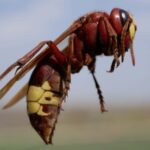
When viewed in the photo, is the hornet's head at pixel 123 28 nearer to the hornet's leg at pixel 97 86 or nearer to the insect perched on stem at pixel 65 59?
the insect perched on stem at pixel 65 59

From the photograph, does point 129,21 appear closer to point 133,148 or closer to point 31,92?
point 31,92

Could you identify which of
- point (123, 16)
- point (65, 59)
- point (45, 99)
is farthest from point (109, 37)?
point (45, 99)

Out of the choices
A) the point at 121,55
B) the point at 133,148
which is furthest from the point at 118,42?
the point at 133,148

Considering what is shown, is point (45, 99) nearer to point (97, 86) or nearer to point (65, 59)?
point (65, 59)

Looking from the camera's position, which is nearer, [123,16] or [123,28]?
[123,28]

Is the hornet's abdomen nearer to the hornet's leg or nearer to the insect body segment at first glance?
the insect body segment

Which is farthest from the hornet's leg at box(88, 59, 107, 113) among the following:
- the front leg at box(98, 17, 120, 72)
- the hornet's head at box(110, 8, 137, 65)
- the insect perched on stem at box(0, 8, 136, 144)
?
the hornet's head at box(110, 8, 137, 65)
